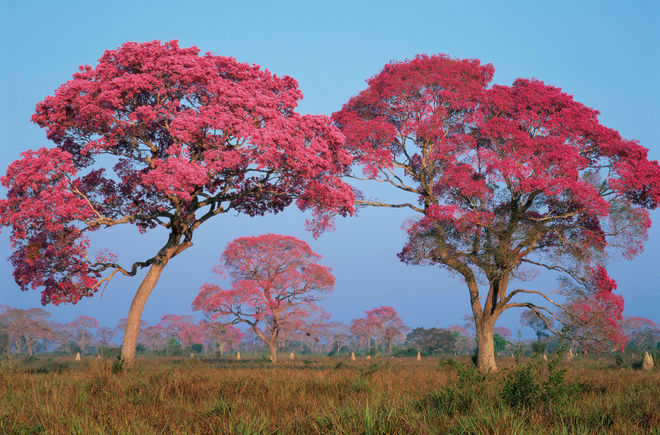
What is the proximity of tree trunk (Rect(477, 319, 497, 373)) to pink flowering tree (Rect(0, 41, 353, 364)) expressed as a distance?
816 centimetres

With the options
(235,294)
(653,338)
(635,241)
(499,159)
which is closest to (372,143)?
(499,159)

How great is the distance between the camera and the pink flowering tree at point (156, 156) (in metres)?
15.4

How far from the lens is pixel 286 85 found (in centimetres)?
1872

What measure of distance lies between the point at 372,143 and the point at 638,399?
1496cm

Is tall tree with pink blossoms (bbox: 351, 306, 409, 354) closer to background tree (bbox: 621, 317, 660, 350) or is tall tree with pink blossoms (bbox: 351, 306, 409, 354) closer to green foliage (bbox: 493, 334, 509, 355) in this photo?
green foliage (bbox: 493, 334, 509, 355)

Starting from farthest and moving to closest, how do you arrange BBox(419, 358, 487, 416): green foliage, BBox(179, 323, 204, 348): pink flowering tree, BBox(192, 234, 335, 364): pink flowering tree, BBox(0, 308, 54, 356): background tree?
1. BBox(179, 323, 204, 348): pink flowering tree
2. BBox(0, 308, 54, 356): background tree
3. BBox(192, 234, 335, 364): pink flowering tree
4. BBox(419, 358, 487, 416): green foliage

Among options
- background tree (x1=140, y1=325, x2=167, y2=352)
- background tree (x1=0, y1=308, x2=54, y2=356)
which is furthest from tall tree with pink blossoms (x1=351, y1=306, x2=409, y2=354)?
background tree (x1=0, y1=308, x2=54, y2=356)

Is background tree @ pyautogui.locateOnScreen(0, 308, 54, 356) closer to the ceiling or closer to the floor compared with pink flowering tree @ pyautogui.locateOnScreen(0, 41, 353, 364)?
closer to the floor

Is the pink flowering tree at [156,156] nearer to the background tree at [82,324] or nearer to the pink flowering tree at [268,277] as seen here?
the pink flowering tree at [268,277]

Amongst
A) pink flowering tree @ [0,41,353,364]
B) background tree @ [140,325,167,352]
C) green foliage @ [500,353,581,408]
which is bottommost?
background tree @ [140,325,167,352]

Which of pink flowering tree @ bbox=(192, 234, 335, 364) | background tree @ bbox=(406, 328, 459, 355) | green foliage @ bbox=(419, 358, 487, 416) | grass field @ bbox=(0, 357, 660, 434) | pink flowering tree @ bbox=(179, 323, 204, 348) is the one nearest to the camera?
grass field @ bbox=(0, 357, 660, 434)

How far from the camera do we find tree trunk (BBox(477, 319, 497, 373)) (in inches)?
781

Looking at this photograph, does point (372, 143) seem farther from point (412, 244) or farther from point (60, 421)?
point (60, 421)

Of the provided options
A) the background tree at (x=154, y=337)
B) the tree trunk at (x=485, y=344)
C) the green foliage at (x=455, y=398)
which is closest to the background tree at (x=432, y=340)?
the background tree at (x=154, y=337)
